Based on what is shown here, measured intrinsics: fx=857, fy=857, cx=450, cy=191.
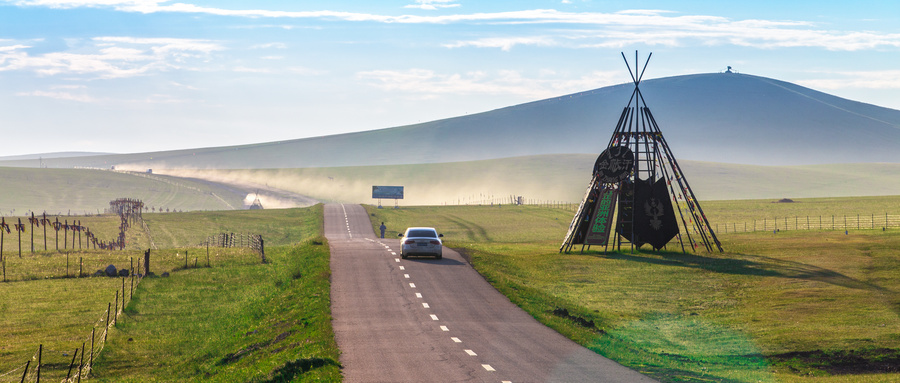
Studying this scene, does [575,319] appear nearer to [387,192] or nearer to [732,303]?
[732,303]

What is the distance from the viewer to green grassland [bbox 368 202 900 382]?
2864 cm

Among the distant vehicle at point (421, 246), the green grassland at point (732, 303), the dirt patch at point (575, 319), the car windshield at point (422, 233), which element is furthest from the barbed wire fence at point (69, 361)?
the car windshield at point (422, 233)

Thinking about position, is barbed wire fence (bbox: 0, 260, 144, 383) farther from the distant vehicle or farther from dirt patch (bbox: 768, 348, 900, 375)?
dirt patch (bbox: 768, 348, 900, 375)

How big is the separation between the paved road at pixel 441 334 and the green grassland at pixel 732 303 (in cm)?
122

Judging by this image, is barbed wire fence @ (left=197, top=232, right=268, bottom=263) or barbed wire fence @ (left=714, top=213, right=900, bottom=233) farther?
barbed wire fence @ (left=714, top=213, right=900, bottom=233)

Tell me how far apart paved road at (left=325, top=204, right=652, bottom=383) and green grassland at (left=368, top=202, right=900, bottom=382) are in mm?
1218

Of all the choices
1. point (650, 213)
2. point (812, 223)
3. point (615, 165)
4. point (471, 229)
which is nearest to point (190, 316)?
point (615, 165)

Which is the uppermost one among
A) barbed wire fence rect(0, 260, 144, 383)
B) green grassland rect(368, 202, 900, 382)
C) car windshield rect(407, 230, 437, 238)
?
car windshield rect(407, 230, 437, 238)

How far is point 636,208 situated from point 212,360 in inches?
1554

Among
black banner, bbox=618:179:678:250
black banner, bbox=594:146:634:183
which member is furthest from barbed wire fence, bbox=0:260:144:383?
black banner, bbox=618:179:678:250

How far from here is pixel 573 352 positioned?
25203mm

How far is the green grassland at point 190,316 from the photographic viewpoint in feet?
88.0

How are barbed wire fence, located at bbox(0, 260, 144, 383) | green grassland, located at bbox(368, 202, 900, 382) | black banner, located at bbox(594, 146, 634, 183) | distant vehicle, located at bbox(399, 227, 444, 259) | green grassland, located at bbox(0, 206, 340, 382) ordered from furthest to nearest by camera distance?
black banner, located at bbox(594, 146, 634, 183) → distant vehicle, located at bbox(399, 227, 444, 259) → green grassland, located at bbox(368, 202, 900, 382) → barbed wire fence, located at bbox(0, 260, 144, 383) → green grassland, located at bbox(0, 206, 340, 382)

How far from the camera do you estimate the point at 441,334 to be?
2736 centimetres
